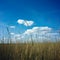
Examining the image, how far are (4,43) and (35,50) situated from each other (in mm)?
636

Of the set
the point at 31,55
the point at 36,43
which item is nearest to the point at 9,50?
the point at 31,55

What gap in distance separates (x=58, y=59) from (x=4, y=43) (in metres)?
1.07

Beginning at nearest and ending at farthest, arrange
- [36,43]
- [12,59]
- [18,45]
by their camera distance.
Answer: [12,59] → [18,45] → [36,43]

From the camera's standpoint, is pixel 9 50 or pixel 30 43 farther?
pixel 30 43

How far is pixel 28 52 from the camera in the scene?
2967mm

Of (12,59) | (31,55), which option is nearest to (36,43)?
(31,55)

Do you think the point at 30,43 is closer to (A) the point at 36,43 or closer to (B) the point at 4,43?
(A) the point at 36,43

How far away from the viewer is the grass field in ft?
9.20

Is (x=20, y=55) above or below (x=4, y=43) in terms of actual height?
below

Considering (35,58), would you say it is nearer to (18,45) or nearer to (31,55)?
(31,55)

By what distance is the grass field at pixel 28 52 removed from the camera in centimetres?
280

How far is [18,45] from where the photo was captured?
126 inches

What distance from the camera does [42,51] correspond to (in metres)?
3.05

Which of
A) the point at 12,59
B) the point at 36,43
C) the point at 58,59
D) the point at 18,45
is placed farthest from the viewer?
the point at 36,43
